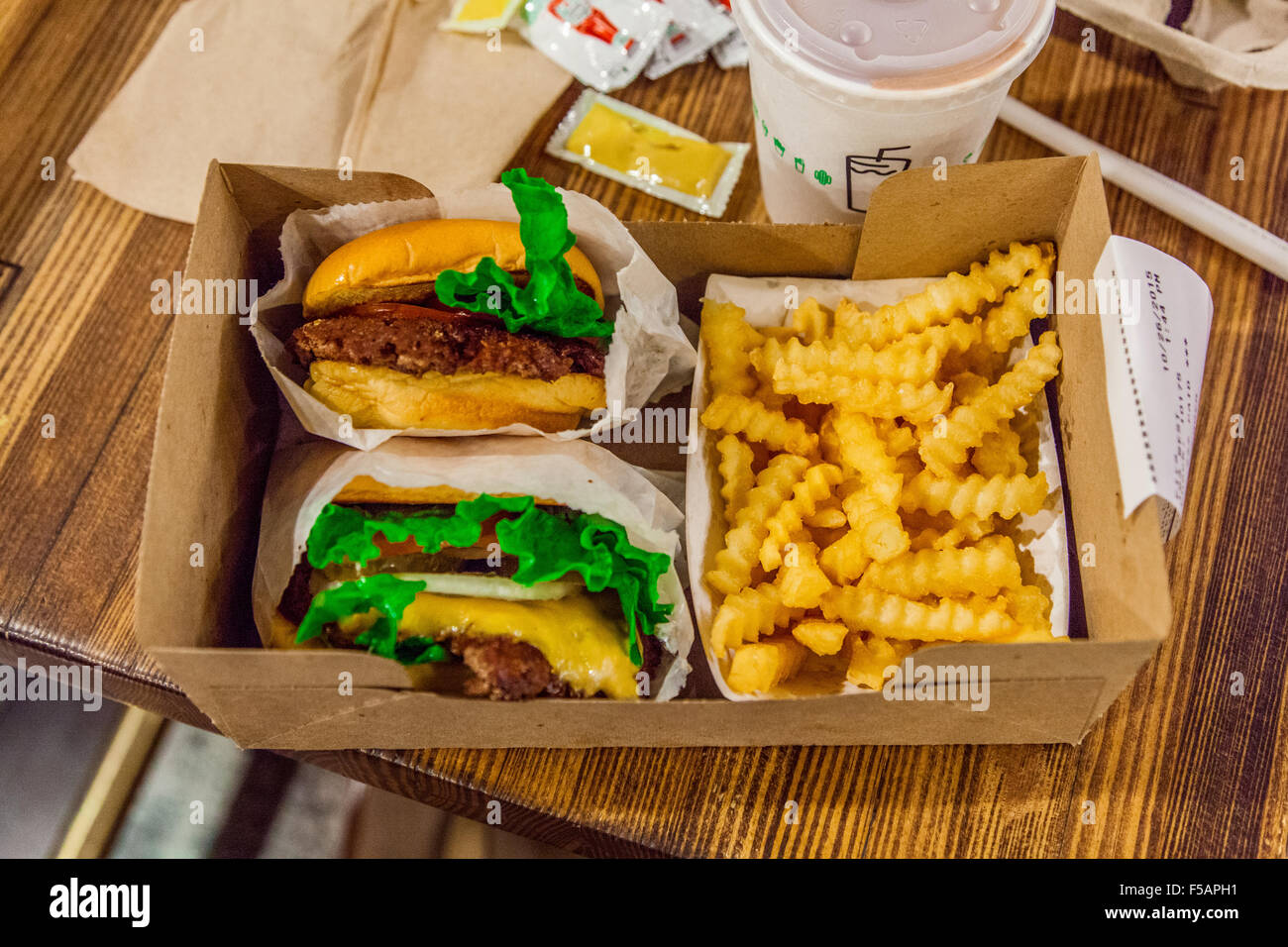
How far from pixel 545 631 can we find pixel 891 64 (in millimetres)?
699

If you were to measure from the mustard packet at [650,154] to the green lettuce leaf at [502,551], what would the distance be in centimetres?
59

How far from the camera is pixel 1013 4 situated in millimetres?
1025

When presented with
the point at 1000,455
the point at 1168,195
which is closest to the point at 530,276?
the point at 1000,455

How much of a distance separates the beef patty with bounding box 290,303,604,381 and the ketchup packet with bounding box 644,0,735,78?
68cm

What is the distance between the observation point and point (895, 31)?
1023 millimetres

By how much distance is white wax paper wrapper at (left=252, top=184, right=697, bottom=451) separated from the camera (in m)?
1.10

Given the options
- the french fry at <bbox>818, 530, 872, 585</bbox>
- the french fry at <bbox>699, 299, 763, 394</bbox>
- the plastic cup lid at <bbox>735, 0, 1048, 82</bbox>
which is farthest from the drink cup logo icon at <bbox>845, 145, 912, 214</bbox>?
the french fry at <bbox>818, 530, 872, 585</bbox>

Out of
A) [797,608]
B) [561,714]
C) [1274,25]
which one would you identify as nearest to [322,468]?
[561,714]

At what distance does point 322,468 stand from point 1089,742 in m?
0.93

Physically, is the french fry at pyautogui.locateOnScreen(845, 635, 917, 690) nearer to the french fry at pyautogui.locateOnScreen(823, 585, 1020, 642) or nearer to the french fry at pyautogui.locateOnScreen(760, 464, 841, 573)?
the french fry at pyautogui.locateOnScreen(823, 585, 1020, 642)

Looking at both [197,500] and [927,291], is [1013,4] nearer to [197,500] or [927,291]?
[927,291]

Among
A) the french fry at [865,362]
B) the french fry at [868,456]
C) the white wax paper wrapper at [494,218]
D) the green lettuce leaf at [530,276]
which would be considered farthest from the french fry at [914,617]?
the green lettuce leaf at [530,276]

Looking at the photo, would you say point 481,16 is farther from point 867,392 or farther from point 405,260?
Answer: point 867,392

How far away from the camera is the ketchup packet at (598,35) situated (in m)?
1.52
